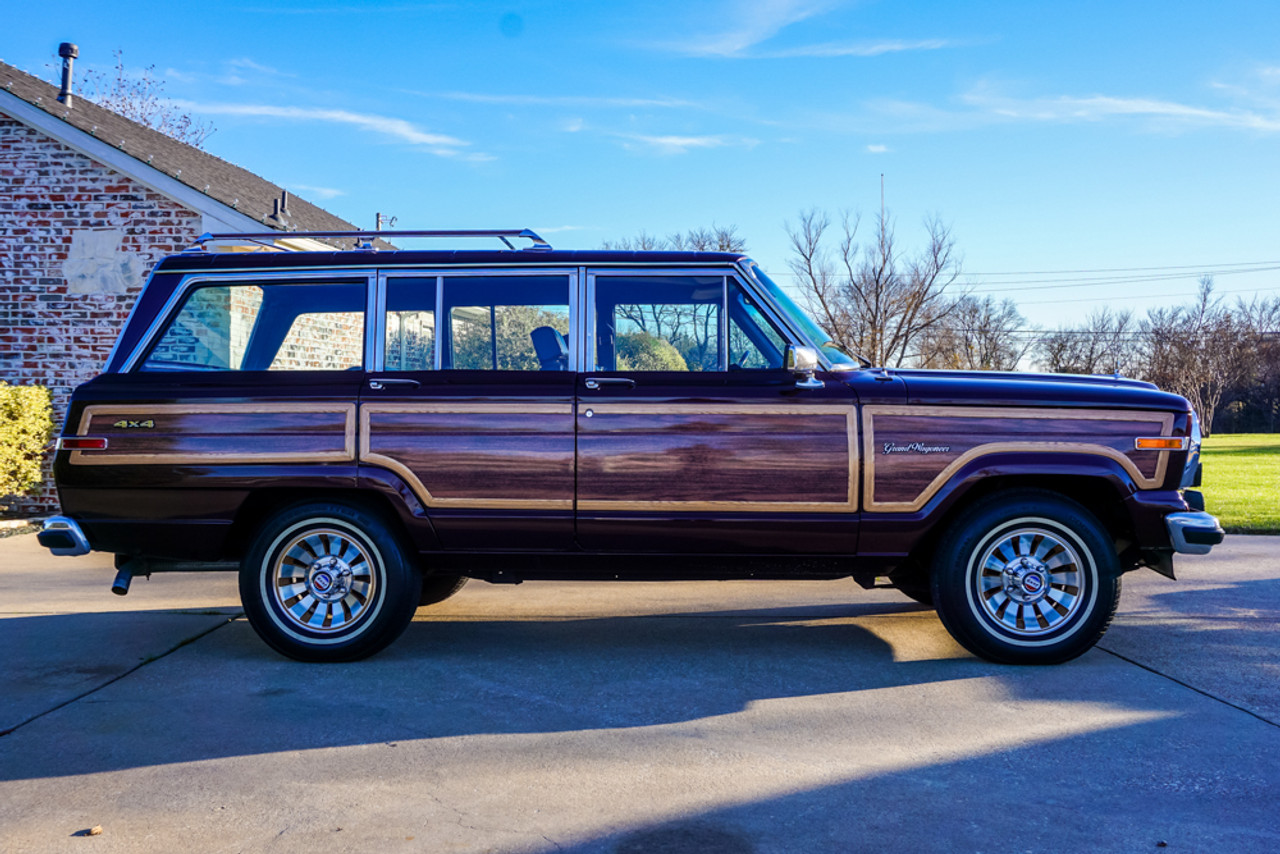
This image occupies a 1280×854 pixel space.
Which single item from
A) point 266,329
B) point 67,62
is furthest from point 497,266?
point 67,62

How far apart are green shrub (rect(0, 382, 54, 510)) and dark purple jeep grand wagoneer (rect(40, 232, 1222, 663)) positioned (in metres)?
6.86

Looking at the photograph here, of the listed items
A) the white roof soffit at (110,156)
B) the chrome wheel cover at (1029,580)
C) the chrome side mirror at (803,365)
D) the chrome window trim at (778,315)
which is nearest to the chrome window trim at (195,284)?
the chrome window trim at (778,315)

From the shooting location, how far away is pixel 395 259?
5172 millimetres

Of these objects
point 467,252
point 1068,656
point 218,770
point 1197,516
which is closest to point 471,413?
point 467,252

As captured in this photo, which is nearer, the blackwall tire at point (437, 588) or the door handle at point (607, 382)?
the door handle at point (607, 382)

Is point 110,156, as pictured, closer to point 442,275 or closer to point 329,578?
point 442,275

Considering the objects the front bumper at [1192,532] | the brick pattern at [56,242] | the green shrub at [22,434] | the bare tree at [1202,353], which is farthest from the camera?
the bare tree at [1202,353]

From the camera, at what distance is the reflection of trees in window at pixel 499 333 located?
16.7 ft

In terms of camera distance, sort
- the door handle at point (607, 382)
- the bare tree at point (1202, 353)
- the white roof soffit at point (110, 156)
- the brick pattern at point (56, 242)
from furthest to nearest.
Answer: the bare tree at point (1202, 353), the brick pattern at point (56, 242), the white roof soffit at point (110, 156), the door handle at point (607, 382)

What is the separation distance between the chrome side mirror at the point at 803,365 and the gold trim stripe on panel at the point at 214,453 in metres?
2.22

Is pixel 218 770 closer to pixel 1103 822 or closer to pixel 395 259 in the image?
pixel 395 259

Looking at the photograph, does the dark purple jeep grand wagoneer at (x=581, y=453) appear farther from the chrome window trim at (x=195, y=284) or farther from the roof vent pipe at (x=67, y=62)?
the roof vent pipe at (x=67, y=62)

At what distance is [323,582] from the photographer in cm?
502

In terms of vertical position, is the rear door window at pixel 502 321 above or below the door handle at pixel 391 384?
above
